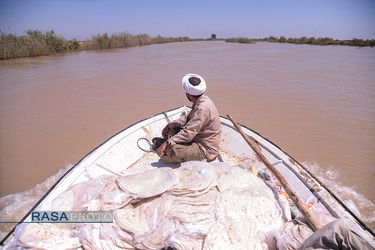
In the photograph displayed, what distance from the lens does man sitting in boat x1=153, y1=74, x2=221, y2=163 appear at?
2.70 meters

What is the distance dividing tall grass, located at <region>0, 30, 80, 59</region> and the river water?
121 inches

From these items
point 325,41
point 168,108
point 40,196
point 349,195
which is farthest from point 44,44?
point 325,41

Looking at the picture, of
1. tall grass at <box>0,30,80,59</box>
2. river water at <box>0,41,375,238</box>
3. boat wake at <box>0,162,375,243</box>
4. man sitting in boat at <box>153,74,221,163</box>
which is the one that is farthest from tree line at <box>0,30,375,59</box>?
man sitting in boat at <box>153,74,221,163</box>

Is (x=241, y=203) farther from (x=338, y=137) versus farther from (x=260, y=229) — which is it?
(x=338, y=137)

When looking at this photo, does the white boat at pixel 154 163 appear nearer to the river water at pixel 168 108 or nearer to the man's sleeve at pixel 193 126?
the man's sleeve at pixel 193 126

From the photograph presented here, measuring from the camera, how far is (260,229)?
1.83 m

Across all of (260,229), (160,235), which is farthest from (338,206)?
(160,235)

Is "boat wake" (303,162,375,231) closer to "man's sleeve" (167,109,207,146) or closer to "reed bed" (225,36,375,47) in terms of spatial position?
"man's sleeve" (167,109,207,146)

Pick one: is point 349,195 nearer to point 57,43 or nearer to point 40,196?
point 40,196

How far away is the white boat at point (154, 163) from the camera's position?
2160mm

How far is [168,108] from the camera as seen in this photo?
273 inches

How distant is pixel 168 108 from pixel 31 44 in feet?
44.3

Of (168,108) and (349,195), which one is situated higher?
(168,108)

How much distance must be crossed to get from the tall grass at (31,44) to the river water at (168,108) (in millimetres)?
3080
